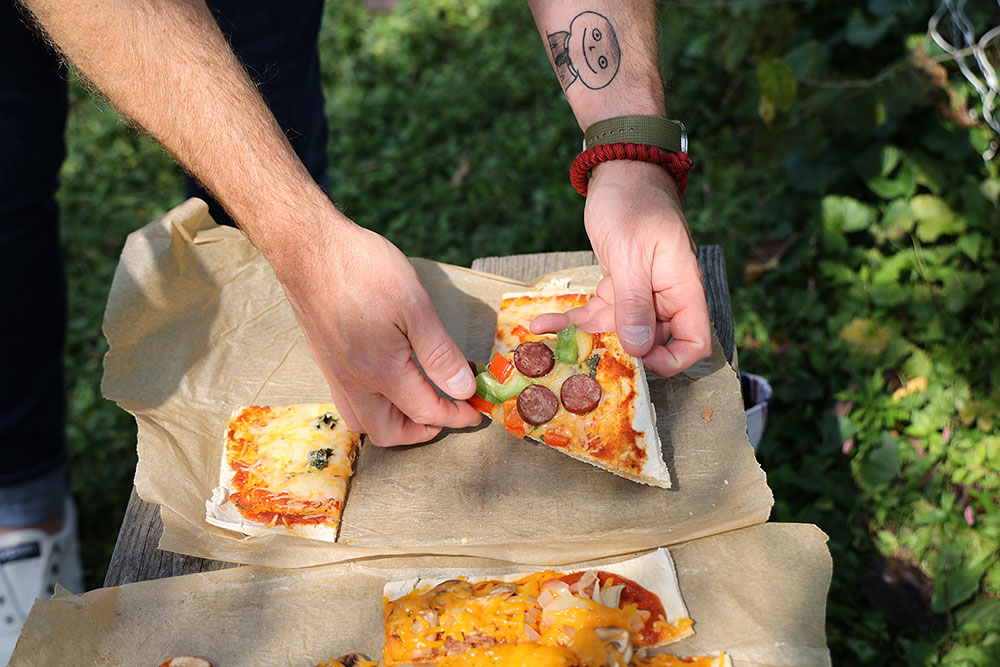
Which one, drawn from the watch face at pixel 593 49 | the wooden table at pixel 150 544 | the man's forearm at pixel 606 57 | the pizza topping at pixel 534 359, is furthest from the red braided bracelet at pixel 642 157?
the pizza topping at pixel 534 359

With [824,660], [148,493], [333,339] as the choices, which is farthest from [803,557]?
[148,493]

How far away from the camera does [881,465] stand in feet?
15.4

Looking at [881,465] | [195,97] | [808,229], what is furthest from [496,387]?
[808,229]

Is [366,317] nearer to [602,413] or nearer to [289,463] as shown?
[289,463]

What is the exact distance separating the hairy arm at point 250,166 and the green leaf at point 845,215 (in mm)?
3541

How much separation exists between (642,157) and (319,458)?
5.98 ft

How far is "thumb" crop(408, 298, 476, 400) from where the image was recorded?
3178mm

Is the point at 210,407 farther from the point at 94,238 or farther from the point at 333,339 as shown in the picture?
the point at 94,238

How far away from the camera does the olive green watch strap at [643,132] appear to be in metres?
3.54

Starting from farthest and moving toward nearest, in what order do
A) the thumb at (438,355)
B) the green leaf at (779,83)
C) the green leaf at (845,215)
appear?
the green leaf at (845,215) < the green leaf at (779,83) < the thumb at (438,355)

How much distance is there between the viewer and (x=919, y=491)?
15.8 feet

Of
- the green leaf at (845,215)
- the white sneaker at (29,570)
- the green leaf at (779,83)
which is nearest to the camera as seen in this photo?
the white sneaker at (29,570)

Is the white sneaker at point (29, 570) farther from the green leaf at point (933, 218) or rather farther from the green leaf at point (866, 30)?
the green leaf at point (866, 30)

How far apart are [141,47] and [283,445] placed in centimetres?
165
